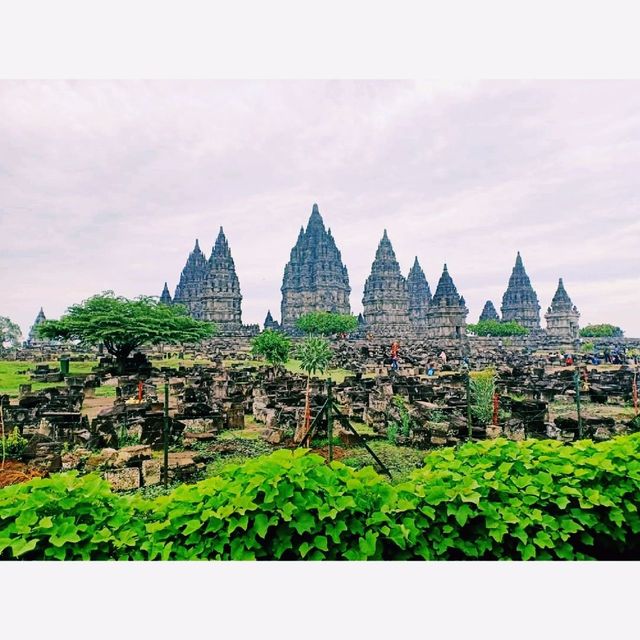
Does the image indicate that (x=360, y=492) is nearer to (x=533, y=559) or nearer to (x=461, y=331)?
(x=533, y=559)

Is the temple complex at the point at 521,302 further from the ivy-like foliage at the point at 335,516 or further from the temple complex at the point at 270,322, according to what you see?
the ivy-like foliage at the point at 335,516

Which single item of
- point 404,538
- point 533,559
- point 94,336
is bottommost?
point 533,559

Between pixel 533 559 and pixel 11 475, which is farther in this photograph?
pixel 11 475

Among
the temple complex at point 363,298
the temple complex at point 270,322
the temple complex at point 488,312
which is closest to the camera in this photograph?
the temple complex at point 363,298

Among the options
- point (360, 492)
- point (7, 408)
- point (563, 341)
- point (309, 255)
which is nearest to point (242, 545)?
point (360, 492)

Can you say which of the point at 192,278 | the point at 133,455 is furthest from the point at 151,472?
the point at 192,278

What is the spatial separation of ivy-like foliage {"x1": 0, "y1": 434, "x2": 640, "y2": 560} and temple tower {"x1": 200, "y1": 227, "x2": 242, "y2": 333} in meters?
52.2

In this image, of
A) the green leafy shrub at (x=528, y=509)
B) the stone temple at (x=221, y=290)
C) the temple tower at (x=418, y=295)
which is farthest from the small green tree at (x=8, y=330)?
the temple tower at (x=418, y=295)

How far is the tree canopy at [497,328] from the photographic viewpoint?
1793 inches

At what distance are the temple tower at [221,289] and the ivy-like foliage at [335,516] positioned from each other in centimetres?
5219

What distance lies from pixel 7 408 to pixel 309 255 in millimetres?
57588

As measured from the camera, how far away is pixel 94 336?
16.9m

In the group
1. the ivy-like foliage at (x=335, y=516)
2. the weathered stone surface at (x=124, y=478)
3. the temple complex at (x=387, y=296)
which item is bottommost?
the weathered stone surface at (x=124, y=478)

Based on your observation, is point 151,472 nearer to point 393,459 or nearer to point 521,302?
point 393,459
